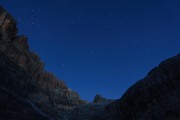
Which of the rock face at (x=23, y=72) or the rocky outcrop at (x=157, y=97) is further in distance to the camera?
the rock face at (x=23, y=72)

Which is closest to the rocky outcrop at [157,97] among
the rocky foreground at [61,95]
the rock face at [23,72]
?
the rocky foreground at [61,95]

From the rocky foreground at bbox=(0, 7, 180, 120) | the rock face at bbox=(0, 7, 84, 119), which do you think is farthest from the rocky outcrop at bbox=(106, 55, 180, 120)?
the rock face at bbox=(0, 7, 84, 119)

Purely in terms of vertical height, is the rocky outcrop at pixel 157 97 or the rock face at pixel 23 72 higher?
the rock face at pixel 23 72

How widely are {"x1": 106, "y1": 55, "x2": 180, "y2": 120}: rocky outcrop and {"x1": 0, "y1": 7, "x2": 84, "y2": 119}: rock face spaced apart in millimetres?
74499

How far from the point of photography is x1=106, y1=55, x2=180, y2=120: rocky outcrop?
59.0ft

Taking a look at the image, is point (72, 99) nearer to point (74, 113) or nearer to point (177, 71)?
point (74, 113)

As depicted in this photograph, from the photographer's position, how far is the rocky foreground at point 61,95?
20.1 m

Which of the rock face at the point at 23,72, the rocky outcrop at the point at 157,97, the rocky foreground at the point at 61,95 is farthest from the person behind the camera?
the rock face at the point at 23,72

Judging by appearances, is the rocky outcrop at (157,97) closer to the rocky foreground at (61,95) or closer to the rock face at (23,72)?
the rocky foreground at (61,95)

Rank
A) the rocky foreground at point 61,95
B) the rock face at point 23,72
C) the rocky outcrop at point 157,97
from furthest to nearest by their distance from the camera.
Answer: the rock face at point 23,72 < the rocky foreground at point 61,95 < the rocky outcrop at point 157,97

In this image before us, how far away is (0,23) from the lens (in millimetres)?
128625

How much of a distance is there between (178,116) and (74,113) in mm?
81881

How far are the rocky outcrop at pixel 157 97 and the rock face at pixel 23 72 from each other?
2933 inches

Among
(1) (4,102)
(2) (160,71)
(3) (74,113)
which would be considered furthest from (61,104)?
(2) (160,71)
